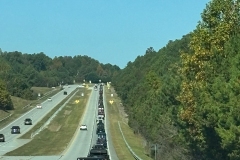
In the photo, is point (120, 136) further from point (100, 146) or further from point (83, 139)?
point (100, 146)

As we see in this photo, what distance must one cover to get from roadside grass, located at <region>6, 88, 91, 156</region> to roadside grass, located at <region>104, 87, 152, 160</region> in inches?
253

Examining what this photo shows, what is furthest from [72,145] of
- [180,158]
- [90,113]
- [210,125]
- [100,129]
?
[90,113]

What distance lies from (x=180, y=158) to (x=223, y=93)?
23.9 metres

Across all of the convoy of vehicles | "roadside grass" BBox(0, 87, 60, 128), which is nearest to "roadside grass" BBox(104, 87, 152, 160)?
the convoy of vehicles

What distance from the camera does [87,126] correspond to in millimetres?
128000

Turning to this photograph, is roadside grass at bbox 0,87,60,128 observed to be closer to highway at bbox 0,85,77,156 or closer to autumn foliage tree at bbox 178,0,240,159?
highway at bbox 0,85,77,156

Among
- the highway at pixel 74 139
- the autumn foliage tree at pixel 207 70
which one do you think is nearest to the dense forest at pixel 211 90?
the autumn foliage tree at pixel 207 70

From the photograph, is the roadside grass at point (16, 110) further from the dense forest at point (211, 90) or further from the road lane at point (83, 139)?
the dense forest at point (211, 90)

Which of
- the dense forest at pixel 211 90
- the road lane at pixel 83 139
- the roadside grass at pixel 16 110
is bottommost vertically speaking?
the road lane at pixel 83 139

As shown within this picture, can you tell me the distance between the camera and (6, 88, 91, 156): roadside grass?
269 feet

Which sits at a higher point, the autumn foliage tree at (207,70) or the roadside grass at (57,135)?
the autumn foliage tree at (207,70)

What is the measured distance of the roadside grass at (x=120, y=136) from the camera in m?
75.2

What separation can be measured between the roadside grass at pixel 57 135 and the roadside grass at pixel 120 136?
21.1ft

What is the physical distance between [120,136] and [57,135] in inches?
387
